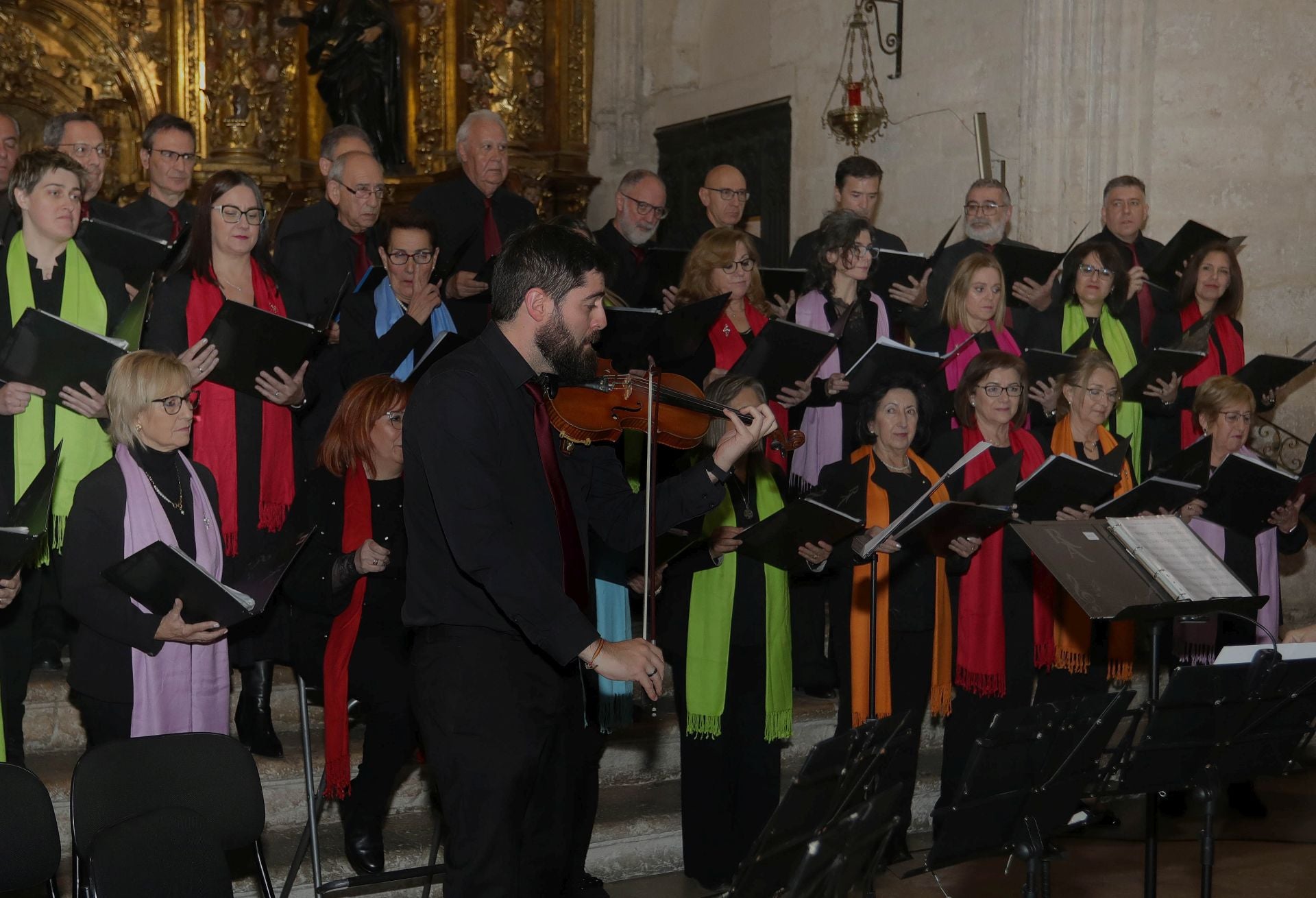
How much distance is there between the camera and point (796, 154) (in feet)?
31.2

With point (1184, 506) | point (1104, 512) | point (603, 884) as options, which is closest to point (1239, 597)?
point (1104, 512)

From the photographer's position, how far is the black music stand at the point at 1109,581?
3953mm

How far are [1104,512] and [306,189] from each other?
256 inches

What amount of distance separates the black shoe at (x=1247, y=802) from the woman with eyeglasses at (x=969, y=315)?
68.4 inches

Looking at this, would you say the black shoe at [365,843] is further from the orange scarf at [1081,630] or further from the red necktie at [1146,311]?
the red necktie at [1146,311]

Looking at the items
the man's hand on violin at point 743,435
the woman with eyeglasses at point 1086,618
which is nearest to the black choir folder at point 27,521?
the man's hand on violin at point 743,435

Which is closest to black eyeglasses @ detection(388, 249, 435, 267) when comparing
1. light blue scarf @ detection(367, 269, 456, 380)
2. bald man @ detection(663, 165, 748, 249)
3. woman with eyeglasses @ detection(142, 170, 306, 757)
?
light blue scarf @ detection(367, 269, 456, 380)

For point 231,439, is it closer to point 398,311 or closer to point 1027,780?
point 398,311

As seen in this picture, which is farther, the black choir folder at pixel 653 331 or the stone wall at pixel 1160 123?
the stone wall at pixel 1160 123

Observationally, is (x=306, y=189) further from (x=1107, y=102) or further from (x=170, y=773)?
(x=170, y=773)

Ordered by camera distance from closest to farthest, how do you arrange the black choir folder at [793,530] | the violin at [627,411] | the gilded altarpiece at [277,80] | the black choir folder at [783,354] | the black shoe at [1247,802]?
the violin at [627,411]
the black choir folder at [793,530]
the black choir folder at [783,354]
the black shoe at [1247,802]
the gilded altarpiece at [277,80]

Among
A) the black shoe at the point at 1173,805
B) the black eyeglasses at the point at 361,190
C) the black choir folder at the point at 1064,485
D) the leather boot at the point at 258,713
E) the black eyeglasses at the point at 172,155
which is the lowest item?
the black shoe at the point at 1173,805

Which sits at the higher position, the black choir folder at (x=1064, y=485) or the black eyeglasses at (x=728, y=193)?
the black eyeglasses at (x=728, y=193)

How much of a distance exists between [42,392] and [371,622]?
113cm
